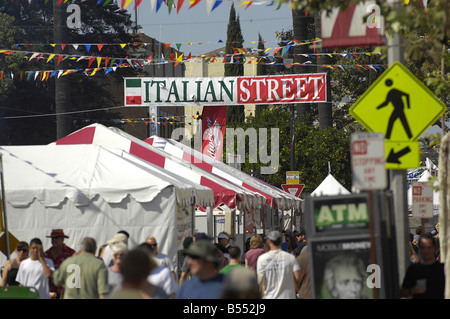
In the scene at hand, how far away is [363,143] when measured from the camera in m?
7.25

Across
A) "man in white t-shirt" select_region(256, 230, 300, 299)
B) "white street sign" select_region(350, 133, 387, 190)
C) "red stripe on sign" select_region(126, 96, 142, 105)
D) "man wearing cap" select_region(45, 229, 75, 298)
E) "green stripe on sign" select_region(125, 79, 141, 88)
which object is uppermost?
"green stripe on sign" select_region(125, 79, 141, 88)

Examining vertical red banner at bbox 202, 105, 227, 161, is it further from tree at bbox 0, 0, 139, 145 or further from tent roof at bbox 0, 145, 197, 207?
tree at bbox 0, 0, 139, 145

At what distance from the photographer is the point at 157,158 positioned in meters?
20.1

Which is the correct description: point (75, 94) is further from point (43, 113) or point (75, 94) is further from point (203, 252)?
point (203, 252)

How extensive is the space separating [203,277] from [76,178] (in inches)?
343

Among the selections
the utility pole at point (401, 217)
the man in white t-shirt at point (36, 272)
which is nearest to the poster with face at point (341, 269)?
the utility pole at point (401, 217)

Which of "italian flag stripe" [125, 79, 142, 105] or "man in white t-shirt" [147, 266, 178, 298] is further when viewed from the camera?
"italian flag stripe" [125, 79, 142, 105]

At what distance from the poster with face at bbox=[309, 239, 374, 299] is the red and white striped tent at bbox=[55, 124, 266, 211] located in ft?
36.5

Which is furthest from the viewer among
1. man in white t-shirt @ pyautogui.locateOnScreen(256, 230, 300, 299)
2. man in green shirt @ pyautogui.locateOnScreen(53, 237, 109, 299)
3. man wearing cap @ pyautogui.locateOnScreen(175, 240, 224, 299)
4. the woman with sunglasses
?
the woman with sunglasses

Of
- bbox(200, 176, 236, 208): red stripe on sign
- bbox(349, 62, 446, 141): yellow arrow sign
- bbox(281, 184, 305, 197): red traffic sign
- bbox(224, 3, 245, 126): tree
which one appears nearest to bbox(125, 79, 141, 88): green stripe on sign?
bbox(200, 176, 236, 208): red stripe on sign

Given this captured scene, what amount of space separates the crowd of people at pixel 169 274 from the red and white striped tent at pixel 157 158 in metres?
5.21

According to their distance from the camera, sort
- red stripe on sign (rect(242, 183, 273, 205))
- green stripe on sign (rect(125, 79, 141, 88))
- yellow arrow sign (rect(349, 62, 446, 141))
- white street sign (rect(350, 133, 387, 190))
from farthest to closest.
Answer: green stripe on sign (rect(125, 79, 141, 88))
red stripe on sign (rect(242, 183, 273, 205))
yellow arrow sign (rect(349, 62, 446, 141))
white street sign (rect(350, 133, 387, 190))

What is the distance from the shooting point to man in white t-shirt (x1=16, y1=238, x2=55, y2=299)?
10680 millimetres
